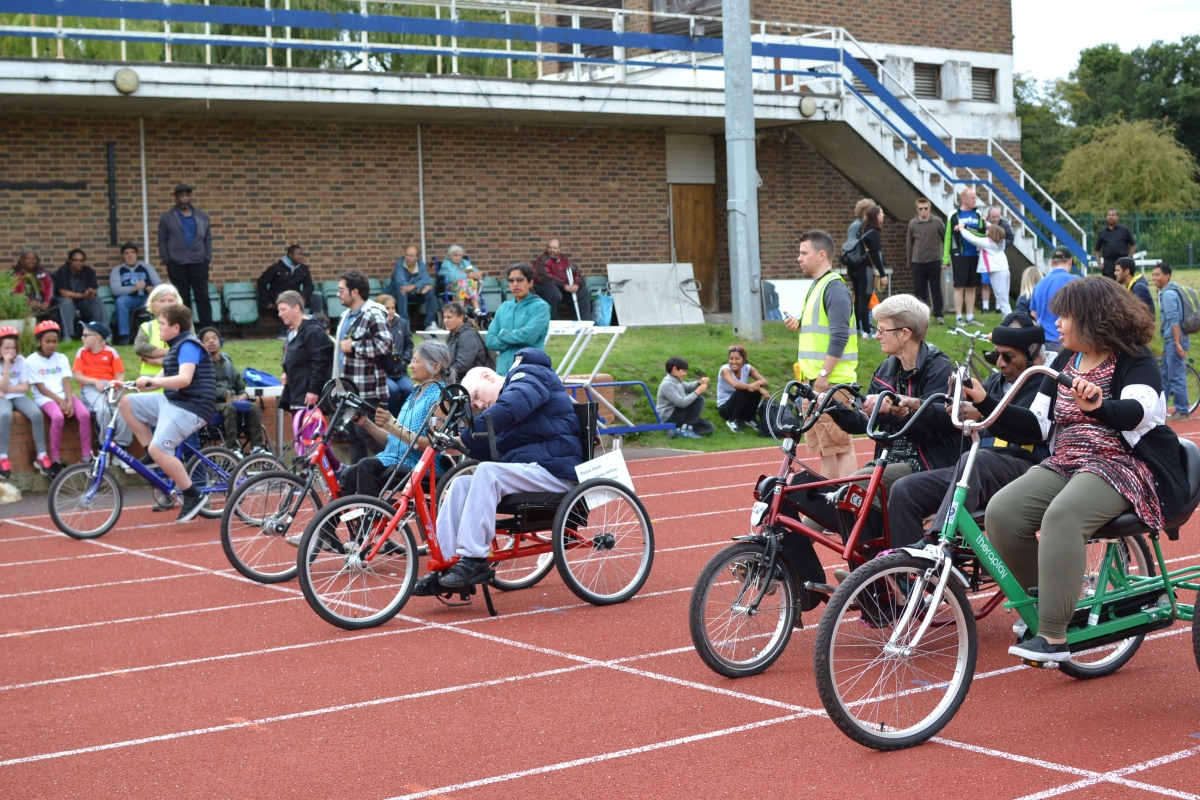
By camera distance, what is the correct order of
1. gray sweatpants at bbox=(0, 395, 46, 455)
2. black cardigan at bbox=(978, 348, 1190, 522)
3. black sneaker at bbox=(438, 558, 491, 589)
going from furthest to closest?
gray sweatpants at bbox=(0, 395, 46, 455)
black sneaker at bbox=(438, 558, 491, 589)
black cardigan at bbox=(978, 348, 1190, 522)

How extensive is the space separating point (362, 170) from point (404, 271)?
2230mm

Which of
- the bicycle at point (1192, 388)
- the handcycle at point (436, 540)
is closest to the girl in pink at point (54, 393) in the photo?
the handcycle at point (436, 540)

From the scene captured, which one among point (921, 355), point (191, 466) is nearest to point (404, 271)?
point (191, 466)

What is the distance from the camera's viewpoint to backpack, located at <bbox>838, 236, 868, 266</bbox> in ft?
66.1

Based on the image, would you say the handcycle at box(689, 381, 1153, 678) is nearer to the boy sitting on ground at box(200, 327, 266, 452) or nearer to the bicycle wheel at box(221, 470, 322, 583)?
the bicycle wheel at box(221, 470, 322, 583)

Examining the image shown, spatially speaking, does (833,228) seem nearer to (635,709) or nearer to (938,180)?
(938,180)

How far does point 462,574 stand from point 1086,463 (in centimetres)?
353

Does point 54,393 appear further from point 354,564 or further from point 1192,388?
point 1192,388

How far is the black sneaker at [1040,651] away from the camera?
515 centimetres

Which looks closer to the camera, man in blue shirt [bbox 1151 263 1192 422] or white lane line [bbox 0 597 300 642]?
white lane line [bbox 0 597 300 642]

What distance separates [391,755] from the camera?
207 inches

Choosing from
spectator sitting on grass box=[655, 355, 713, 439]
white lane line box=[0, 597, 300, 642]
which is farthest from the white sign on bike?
spectator sitting on grass box=[655, 355, 713, 439]

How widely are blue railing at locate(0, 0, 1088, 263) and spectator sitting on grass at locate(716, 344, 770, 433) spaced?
7301 millimetres

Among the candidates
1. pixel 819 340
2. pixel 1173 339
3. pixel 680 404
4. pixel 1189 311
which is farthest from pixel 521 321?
pixel 1189 311
